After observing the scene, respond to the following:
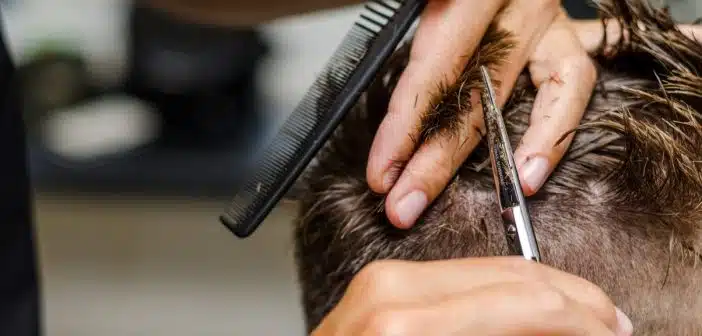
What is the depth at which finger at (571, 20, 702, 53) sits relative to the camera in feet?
3.24

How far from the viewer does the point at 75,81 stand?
8.54 ft

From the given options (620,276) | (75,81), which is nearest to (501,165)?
(620,276)

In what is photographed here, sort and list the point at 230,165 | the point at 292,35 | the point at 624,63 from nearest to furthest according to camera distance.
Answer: the point at 624,63 < the point at 230,165 < the point at 292,35

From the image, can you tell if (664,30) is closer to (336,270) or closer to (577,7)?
(336,270)

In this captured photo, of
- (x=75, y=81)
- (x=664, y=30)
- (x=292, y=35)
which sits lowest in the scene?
(x=75, y=81)

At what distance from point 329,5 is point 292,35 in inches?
50.7

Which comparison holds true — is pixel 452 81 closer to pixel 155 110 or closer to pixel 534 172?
pixel 534 172

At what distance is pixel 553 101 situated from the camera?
0.91m

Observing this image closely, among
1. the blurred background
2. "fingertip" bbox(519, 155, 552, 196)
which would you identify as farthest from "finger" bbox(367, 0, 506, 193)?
the blurred background

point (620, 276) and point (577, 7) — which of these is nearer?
point (620, 276)

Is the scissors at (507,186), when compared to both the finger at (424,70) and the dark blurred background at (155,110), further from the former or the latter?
the dark blurred background at (155,110)

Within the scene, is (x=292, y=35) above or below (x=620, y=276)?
below

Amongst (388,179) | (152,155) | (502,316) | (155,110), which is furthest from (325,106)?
(155,110)

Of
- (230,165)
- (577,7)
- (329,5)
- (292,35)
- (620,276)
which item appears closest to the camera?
(620,276)
